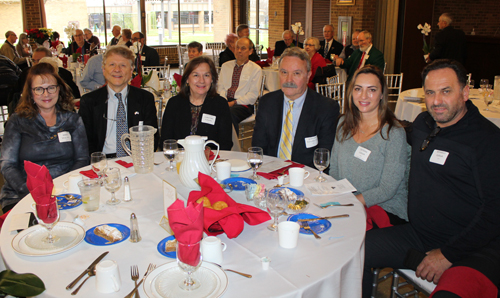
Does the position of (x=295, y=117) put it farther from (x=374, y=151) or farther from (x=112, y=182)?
Answer: (x=112, y=182)

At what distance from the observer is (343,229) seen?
1577 mm

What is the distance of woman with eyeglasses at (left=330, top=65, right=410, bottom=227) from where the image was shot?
2.11m

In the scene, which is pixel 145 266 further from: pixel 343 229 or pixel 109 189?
pixel 343 229

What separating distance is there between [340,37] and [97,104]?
7677 mm

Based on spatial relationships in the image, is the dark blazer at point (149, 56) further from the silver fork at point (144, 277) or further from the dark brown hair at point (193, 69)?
the silver fork at point (144, 277)

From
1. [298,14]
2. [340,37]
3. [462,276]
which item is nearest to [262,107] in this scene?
[462,276]

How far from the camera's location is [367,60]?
6887 millimetres

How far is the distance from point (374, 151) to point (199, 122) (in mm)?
1424

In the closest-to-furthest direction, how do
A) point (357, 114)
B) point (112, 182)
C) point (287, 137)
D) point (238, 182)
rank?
point (112, 182) → point (238, 182) → point (357, 114) → point (287, 137)

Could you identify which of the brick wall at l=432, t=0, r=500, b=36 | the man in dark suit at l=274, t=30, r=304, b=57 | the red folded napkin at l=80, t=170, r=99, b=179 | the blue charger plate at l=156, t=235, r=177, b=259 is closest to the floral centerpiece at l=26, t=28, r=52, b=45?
the man in dark suit at l=274, t=30, r=304, b=57

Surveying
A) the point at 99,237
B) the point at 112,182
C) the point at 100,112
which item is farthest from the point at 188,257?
the point at 100,112

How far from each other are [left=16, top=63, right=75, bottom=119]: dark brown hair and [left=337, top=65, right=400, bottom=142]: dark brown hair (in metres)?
1.75

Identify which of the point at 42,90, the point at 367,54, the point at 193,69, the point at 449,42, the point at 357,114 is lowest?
the point at 357,114

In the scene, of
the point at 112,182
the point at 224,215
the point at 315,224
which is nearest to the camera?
the point at 224,215
